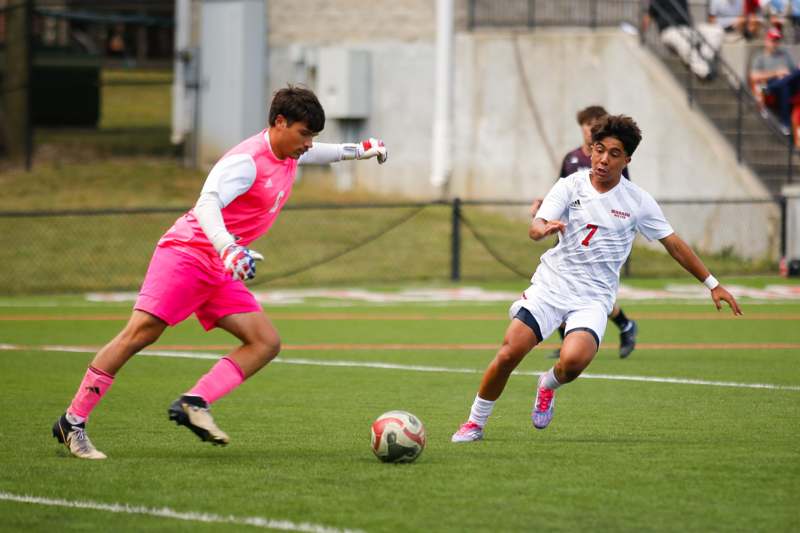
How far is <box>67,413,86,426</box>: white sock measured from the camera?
315 inches

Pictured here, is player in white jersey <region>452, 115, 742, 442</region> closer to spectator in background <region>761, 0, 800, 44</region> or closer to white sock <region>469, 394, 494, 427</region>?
white sock <region>469, 394, 494, 427</region>

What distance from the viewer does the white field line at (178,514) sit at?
20.5 feet

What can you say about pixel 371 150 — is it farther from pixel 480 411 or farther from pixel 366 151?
pixel 480 411

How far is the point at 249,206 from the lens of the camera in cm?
809

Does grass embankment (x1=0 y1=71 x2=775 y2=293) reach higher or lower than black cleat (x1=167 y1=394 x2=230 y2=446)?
lower

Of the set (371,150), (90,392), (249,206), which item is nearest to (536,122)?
(371,150)

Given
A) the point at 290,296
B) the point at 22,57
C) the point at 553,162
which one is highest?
the point at 22,57

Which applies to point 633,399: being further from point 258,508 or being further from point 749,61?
point 749,61

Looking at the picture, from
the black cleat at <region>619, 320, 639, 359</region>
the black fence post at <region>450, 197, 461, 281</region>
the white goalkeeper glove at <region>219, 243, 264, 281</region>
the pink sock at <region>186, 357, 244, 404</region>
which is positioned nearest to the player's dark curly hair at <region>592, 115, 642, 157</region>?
the white goalkeeper glove at <region>219, 243, 264, 281</region>

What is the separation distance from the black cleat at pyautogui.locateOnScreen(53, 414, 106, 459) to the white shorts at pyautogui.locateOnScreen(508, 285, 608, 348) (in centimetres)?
251

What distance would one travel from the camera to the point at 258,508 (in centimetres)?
668

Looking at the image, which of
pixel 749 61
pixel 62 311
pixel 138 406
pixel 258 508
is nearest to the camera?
pixel 258 508

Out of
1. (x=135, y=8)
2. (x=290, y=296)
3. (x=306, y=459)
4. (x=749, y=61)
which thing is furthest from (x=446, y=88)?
(x=306, y=459)

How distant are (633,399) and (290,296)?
10.5 metres
